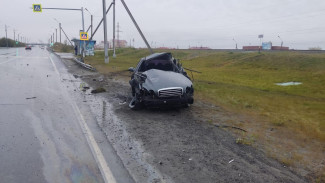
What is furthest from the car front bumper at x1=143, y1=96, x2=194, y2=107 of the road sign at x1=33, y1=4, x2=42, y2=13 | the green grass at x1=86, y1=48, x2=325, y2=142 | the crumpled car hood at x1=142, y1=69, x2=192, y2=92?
the road sign at x1=33, y1=4, x2=42, y2=13

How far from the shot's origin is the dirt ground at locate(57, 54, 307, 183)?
13.3 ft

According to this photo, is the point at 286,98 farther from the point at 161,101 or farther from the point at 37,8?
the point at 37,8

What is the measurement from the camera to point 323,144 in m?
5.64

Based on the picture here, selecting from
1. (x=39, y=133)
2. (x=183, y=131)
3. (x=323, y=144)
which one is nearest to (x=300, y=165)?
(x=323, y=144)

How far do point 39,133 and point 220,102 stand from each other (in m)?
6.30

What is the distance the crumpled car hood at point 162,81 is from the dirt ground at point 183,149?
2.59 feet

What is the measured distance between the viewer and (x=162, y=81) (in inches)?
319

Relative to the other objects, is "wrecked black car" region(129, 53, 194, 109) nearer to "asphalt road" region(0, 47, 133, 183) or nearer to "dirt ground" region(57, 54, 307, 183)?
"dirt ground" region(57, 54, 307, 183)

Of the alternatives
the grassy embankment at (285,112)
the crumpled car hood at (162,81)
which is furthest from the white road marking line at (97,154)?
the grassy embankment at (285,112)

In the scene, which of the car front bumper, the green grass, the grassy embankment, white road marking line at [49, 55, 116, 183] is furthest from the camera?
the car front bumper

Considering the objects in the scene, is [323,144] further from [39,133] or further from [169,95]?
[39,133]

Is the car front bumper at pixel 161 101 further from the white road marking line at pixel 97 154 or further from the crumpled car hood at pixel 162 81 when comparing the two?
the white road marking line at pixel 97 154

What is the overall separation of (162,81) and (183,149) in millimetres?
3353

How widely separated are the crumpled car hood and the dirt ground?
2.59ft
